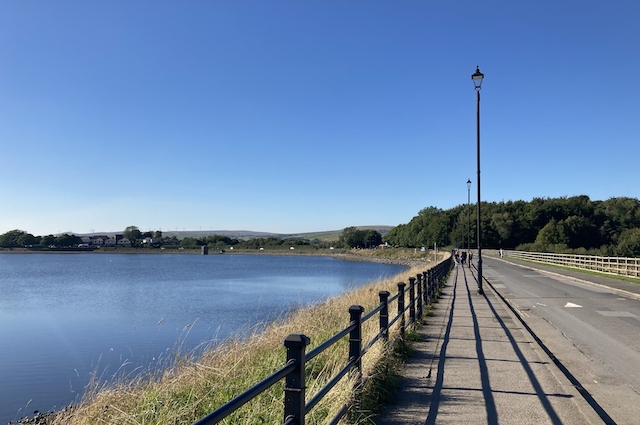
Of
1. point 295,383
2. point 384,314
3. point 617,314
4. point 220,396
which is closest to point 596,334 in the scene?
point 617,314

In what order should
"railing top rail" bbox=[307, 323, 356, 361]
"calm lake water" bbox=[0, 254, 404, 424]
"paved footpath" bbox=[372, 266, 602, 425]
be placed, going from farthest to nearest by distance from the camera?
"calm lake water" bbox=[0, 254, 404, 424]
"paved footpath" bbox=[372, 266, 602, 425]
"railing top rail" bbox=[307, 323, 356, 361]

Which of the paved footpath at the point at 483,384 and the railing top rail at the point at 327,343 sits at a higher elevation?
the railing top rail at the point at 327,343

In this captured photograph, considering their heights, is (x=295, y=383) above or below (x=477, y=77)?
below

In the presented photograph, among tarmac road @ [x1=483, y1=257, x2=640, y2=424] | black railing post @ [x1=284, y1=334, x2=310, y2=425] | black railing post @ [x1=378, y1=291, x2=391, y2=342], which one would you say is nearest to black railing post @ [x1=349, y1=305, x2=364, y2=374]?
black railing post @ [x1=378, y1=291, x2=391, y2=342]

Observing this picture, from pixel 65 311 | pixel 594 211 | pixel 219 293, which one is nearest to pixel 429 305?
pixel 65 311

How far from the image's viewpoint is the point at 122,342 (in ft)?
59.1

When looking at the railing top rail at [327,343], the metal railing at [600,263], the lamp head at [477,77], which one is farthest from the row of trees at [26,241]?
the railing top rail at [327,343]

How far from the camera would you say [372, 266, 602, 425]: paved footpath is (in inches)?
220

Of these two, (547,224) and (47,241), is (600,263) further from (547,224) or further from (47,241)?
(47,241)

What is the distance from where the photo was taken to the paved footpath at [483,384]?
18.3ft

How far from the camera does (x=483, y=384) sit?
6945 mm

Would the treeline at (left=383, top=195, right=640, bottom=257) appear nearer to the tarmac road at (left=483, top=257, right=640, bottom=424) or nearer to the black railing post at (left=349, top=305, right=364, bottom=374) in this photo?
the tarmac road at (left=483, top=257, right=640, bottom=424)

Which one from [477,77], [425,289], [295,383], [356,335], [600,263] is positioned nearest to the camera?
[295,383]

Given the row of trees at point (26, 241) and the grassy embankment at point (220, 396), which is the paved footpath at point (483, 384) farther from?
the row of trees at point (26, 241)
